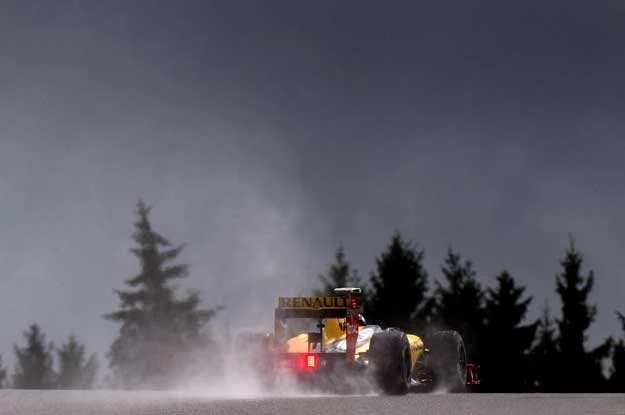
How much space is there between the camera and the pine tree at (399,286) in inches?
2574

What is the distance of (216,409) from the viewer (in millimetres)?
16922

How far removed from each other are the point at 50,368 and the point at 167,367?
46173mm

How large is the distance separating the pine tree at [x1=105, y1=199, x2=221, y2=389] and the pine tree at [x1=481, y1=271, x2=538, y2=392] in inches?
870

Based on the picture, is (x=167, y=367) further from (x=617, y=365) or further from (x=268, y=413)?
(x=268, y=413)

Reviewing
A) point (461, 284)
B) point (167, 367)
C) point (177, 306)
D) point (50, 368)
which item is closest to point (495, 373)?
point (461, 284)

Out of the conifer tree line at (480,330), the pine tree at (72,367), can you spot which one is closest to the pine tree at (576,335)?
the conifer tree line at (480,330)

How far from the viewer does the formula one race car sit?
22734 millimetres

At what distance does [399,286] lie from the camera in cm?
6575

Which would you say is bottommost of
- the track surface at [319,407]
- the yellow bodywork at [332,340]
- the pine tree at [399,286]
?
the track surface at [319,407]

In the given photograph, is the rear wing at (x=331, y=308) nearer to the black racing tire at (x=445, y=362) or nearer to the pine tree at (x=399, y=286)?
the black racing tire at (x=445, y=362)

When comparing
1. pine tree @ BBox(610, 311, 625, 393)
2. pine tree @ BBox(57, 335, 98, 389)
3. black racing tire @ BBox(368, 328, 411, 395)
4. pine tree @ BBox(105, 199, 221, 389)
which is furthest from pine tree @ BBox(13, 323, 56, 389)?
black racing tire @ BBox(368, 328, 411, 395)

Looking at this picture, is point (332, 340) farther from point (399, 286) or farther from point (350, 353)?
point (399, 286)

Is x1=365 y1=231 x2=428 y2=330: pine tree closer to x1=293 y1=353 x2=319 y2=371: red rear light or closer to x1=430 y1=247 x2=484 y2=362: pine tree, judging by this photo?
x1=430 y1=247 x2=484 y2=362: pine tree

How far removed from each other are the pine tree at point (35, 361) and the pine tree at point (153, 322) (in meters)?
34.8
